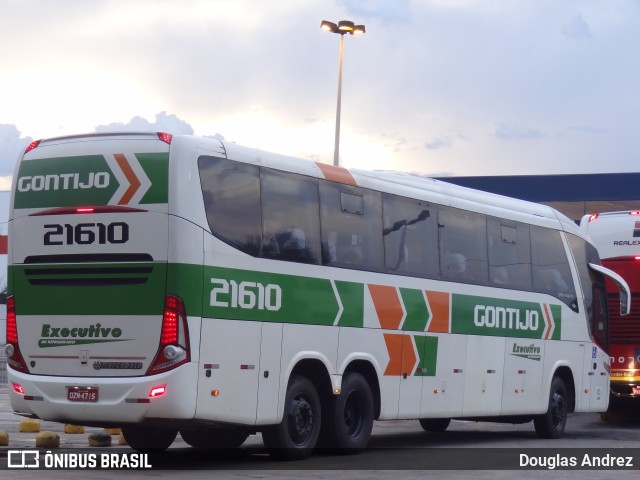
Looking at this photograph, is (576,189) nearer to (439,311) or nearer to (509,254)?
(509,254)

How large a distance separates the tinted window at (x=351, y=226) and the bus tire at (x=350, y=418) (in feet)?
4.80

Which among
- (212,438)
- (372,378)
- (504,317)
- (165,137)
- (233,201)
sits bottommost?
(212,438)

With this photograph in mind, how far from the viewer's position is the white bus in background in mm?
22641

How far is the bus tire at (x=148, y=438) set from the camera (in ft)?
48.3

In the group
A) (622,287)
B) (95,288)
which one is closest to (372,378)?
(95,288)

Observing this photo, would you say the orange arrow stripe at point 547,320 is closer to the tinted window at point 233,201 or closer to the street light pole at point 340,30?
the tinted window at point 233,201

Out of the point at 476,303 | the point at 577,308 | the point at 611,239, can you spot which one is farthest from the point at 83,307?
the point at 611,239

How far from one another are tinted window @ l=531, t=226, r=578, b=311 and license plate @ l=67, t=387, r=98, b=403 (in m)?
8.71

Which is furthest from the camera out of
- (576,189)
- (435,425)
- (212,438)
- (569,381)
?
(576,189)

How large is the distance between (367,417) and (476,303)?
3.17m

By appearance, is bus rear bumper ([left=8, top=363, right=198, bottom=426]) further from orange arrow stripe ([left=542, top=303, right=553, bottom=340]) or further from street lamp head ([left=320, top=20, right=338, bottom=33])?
street lamp head ([left=320, top=20, right=338, bottom=33])

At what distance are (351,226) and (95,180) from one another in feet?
11.6

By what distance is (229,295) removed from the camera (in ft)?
42.9

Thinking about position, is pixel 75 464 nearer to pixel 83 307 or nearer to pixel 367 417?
pixel 83 307
